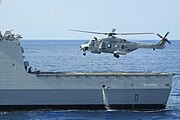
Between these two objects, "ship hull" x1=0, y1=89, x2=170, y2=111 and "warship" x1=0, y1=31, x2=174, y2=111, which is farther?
"ship hull" x1=0, y1=89, x2=170, y2=111

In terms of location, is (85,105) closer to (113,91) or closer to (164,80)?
(113,91)

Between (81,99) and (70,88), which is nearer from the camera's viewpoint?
(70,88)

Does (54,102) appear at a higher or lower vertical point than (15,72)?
lower

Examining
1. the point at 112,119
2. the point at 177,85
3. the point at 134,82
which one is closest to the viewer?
the point at 112,119

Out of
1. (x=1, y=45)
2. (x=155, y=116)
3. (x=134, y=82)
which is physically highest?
(x=1, y=45)

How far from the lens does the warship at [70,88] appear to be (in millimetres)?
37219

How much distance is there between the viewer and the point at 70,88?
37.8 m

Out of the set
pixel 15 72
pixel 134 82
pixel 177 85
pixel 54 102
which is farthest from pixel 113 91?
pixel 177 85

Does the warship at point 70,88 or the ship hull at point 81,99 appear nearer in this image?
the warship at point 70,88

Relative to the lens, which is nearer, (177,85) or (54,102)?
(54,102)

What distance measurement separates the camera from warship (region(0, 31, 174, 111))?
37219mm

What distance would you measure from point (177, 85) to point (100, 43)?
778 inches

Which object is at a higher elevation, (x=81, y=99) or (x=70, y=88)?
(x=70, y=88)

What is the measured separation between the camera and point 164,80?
38.9 meters
